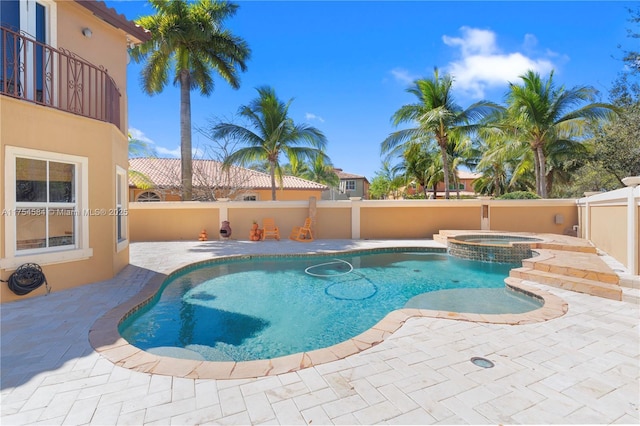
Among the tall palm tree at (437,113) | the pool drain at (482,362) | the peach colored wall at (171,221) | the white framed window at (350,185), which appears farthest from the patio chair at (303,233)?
the white framed window at (350,185)

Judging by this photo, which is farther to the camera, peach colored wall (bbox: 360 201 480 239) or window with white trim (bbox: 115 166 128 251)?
peach colored wall (bbox: 360 201 480 239)

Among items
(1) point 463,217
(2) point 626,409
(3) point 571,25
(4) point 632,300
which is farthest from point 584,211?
(2) point 626,409

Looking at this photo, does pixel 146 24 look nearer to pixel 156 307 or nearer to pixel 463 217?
pixel 156 307

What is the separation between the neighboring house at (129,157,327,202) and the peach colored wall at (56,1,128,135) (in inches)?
425

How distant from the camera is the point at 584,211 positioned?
13.4 meters

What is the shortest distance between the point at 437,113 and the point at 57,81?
16417 mm

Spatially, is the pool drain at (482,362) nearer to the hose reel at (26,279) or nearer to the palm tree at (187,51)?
the hose reel at (26,279)

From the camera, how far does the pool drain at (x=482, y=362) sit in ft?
11.1

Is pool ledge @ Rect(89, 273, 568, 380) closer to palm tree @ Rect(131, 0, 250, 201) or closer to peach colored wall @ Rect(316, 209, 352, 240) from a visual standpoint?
peach colored wall @ Rect(316, 209, 352, 240)

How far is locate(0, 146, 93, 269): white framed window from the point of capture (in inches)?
219

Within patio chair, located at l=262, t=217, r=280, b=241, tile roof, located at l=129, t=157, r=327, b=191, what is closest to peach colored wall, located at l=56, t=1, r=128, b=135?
patio chair, located at l=262, t=217, r=280, b=241

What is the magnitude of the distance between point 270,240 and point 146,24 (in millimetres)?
11883

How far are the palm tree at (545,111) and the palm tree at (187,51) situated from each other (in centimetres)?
1540

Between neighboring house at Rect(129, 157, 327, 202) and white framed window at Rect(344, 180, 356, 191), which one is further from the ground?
white framed window at Rect(344, 180, 356, 191)
